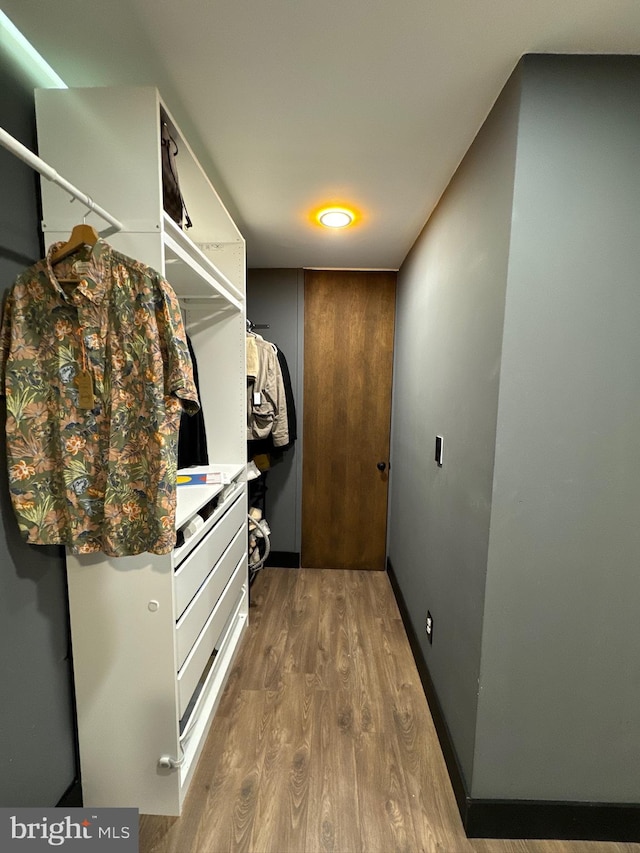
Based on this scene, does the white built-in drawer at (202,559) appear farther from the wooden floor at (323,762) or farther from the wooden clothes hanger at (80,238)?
the wooden clothes hanger at (80,238)

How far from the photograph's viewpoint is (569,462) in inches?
40.2

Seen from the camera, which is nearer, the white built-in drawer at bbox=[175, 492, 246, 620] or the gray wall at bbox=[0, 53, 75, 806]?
the gray wall at bbox=[0, 53, 75, 806]


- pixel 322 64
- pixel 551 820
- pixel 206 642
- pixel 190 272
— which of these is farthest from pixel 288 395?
pixel 551 820

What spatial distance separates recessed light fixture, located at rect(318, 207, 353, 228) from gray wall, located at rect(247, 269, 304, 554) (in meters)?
0.79

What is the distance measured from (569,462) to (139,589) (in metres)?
1.38

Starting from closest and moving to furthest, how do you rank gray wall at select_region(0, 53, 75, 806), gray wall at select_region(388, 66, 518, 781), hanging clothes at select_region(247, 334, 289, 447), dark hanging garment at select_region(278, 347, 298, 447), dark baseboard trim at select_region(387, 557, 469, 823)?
gray wall at select_region(0, 53, 75, 806) → gray wall at select_region(388, 66, 518, 781) → dark baseboard trim at select_region(387, 557, 469, 823) → hanging clothes at select_region(247, 334, 289, 447) → dark hanging garment at select_region(278, 347, 298, 447)

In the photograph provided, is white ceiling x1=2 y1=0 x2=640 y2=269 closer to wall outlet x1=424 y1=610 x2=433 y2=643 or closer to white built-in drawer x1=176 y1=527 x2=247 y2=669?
white built-in drawer x1=176 y1=527 x2=247 y2=669

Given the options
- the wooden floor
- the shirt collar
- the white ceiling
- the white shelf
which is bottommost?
the wooden floor

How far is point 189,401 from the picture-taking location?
1008 millimetres

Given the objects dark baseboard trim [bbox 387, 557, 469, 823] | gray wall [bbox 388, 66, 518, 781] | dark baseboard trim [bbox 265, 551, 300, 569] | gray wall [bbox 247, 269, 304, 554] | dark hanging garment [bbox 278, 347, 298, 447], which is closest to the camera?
gray wall [bbox 388, 66, 518, 781]

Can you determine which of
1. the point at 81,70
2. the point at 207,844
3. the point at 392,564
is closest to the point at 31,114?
the point at 81,70

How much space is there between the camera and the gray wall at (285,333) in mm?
2680

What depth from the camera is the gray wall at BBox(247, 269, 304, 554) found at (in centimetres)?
268

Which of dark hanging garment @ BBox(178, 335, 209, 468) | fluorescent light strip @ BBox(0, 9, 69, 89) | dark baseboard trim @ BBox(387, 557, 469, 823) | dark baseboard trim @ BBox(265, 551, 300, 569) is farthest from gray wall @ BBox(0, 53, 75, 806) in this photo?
dark baseboard trim @ BBox(265, 551, 300, 569)
